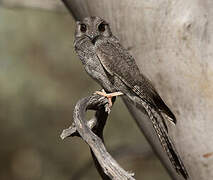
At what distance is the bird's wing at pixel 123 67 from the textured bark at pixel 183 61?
0.31 ft

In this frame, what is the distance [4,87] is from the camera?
9.95 meters

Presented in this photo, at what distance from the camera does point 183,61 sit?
3.57 metres

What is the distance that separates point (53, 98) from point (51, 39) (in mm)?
1057

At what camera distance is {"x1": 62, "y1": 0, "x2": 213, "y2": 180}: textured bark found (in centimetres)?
355

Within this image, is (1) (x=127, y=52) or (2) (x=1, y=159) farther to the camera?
(2) (x=1, y=159)

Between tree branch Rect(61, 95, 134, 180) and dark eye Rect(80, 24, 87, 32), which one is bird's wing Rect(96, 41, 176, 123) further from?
tree branch Rect(61, 95, 134, 180)

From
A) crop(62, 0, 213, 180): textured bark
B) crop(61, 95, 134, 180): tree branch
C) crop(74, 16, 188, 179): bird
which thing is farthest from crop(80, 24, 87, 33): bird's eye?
crop(61, 95, 134, 180): tree branch

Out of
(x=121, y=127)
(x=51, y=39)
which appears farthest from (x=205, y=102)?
(x=51, y=39)

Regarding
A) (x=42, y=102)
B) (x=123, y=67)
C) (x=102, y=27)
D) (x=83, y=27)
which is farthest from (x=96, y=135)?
(x=42, y=102)

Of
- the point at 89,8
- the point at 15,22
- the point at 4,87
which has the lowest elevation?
the point at 89,8

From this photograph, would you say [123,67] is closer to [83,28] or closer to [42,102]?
[83,28]

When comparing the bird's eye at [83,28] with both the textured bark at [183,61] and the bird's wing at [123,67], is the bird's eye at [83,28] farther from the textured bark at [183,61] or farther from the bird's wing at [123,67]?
the textured bark at [183,61]

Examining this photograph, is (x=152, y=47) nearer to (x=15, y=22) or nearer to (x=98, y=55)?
(x=98, y=55)

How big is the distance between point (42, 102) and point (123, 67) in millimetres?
6077
